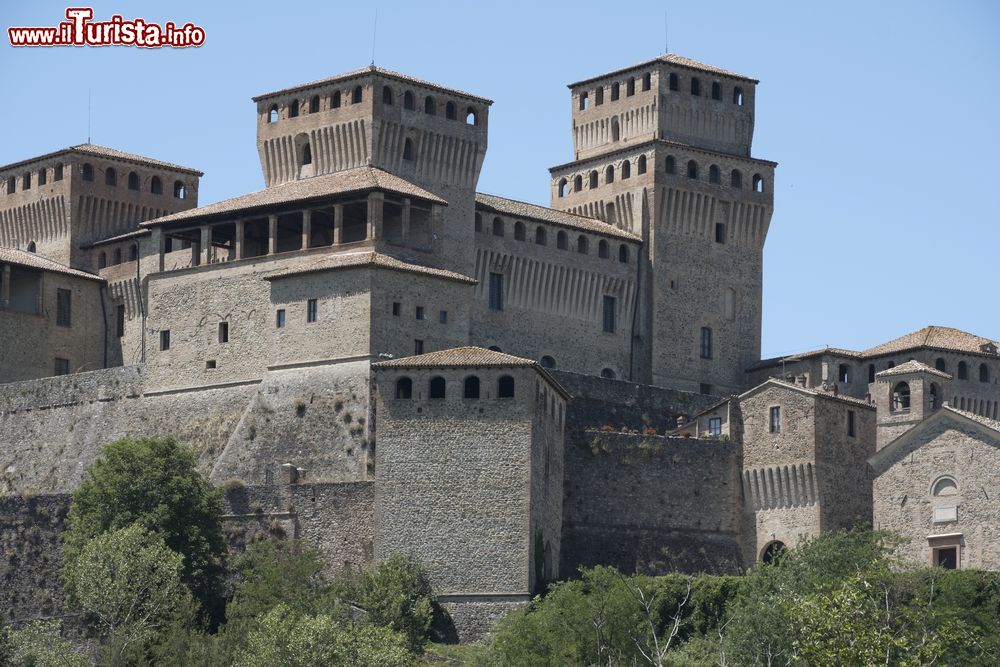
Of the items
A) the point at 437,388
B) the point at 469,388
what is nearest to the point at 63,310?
the point at 437,388

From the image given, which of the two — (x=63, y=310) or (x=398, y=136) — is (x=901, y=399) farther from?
(x=63, y=310)

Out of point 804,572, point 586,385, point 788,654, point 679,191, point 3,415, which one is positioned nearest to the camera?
point 788,654

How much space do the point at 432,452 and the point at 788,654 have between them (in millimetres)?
13209

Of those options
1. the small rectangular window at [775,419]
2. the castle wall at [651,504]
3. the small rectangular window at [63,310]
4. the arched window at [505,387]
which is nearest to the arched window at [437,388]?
the arched window at [505,387]

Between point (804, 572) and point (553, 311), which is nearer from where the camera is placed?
point (804, 572)

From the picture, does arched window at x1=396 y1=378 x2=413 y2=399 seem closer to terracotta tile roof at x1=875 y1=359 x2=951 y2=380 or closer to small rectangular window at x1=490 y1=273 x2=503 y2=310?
small rectangular window at x1=490 y1=273 x2=503 y2=310

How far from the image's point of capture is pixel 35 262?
9381 cm

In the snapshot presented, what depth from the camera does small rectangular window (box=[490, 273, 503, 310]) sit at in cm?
9038

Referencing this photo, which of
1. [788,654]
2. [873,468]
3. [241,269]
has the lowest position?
[788,654]

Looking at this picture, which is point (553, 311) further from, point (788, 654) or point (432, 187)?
point (788, 654)

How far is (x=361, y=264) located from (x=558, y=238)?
14.0 meters

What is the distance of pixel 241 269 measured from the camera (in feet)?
282

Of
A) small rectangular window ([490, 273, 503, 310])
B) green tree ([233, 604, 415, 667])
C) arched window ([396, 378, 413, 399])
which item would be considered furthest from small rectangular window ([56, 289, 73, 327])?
green tree ([233, 604, 415, 667])

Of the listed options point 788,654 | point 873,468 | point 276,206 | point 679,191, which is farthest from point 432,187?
point 788,654
